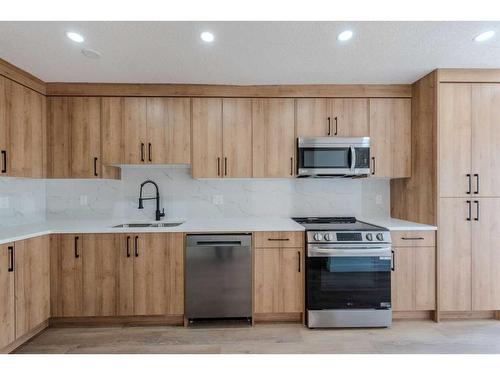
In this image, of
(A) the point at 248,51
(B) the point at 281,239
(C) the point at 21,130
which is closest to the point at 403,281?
(B) the point at 281,239

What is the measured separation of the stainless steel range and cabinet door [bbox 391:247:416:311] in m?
0.10

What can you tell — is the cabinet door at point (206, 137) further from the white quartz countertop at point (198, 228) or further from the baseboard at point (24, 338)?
the baseboard at point (24, 338)

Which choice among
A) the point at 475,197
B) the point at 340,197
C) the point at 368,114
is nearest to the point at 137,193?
the point at 340,197

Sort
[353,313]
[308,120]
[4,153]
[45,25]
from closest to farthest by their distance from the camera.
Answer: [45,25]
[4,153]
[353,313]
[308,120]

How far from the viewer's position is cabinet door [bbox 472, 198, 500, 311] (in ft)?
8.58

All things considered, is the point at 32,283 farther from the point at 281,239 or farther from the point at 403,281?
the point at 403,281

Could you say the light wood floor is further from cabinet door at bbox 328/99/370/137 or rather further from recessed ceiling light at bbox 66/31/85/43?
recessed ceiling light at bbox 66/31/85/43

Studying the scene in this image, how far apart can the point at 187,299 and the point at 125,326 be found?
65cm

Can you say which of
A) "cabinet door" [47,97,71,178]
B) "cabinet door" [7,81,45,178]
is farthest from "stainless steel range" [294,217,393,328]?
"cabinet door" [7,81,45,178]

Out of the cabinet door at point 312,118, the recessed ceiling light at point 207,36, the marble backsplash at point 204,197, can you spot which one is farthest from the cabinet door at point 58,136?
the cabinet door at point 312,118

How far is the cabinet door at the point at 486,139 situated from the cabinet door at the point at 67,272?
3713 mm

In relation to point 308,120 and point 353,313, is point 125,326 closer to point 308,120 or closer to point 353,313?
point 353,313

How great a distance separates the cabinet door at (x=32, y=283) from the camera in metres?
2.24

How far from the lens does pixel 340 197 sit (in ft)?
11.0
